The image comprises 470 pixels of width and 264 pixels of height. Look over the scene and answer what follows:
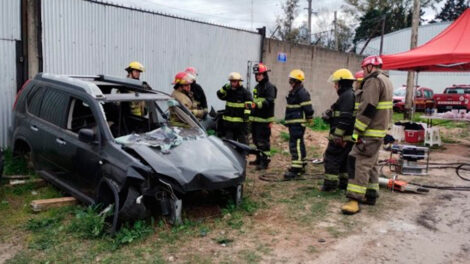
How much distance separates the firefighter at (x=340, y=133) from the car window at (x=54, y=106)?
3.75m

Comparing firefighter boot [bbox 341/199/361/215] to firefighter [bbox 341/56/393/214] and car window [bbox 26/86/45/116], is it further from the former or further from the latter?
car window [bbox 26/86/45/116]

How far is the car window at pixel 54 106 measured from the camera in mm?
5004

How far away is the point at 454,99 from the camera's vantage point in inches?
812

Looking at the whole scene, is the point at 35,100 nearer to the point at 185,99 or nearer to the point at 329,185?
the point at 185,99

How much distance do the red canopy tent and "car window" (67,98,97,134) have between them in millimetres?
8168

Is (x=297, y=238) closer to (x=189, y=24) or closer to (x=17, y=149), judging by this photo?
(x=17, y=149)

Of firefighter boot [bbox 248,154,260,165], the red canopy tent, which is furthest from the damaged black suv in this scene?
the red canopy tent

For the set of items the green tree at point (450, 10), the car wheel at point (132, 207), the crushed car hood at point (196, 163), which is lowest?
the car wheel at point (132, 207)

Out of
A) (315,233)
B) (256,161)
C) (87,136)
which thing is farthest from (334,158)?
(87,136)

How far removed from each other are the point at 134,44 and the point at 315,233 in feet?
19.3

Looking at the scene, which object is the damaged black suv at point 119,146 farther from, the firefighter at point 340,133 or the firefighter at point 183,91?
the firefighter at point 340,133

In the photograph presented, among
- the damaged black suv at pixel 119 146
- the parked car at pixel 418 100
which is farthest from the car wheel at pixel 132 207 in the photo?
the parked car at pixel 418 100

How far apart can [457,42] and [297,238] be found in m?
7.96

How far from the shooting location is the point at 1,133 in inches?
269
